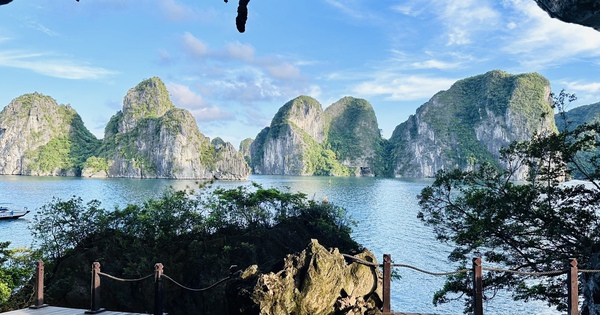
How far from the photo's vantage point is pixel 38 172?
113 metres

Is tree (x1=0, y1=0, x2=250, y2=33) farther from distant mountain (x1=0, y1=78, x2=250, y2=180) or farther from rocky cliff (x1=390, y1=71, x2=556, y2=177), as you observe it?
rocky cliff (x1=390, y1=71, x2=556, y2=177)

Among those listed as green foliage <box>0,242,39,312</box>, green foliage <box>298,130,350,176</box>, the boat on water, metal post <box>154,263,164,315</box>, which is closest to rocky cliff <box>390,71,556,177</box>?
green foliage <box>298,130,350,176</box>

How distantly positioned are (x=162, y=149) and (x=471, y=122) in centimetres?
10091

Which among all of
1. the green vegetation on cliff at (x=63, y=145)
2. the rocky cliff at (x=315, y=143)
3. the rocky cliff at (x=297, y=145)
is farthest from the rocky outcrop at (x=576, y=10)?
the rocky cliff at (x=297, y=145)

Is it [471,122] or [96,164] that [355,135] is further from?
[96,164]

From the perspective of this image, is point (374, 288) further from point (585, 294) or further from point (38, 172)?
point (38, 172)

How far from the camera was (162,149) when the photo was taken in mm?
108625

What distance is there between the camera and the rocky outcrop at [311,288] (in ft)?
16.0

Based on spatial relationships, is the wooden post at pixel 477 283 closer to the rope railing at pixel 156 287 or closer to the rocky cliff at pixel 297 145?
the rope railing at pixel 156 287

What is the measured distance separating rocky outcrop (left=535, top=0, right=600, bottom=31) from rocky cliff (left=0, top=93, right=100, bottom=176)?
123604 millimetres

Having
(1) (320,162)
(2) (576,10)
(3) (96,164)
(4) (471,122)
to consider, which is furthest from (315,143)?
(2) (576,10)

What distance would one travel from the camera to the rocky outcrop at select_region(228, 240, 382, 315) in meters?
4.88

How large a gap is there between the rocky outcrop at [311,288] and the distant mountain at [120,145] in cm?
10759

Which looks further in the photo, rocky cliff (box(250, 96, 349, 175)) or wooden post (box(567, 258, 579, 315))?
rocky cliff (box(250, 96, 349, 175))
